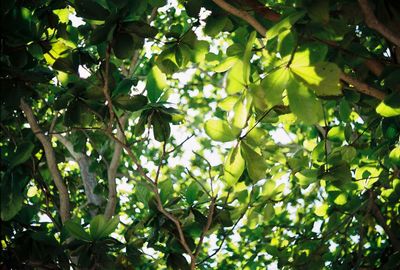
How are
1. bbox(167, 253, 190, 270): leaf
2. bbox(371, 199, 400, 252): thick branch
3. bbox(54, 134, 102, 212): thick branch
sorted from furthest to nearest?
bbox(54, 134, 102, 212): thick branch
bbox(371, 199, 400, 252): thick branch
bbox(167, 253, 190, 270): leaf

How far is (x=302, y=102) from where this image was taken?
1.19 m

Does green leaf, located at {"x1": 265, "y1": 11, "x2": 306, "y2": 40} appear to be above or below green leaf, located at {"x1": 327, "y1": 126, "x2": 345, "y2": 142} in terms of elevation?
below

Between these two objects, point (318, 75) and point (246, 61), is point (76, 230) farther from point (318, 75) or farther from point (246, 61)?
point (318, 75)

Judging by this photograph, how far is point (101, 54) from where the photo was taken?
1916 millimetres

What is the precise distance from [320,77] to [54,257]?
1.30 metres

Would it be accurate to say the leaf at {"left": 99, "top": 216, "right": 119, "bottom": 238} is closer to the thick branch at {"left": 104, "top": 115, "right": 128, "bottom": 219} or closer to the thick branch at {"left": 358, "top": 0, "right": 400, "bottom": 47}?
the thick branch at {"left": 358, "top": 0, "right": 400, "bottom": 47}

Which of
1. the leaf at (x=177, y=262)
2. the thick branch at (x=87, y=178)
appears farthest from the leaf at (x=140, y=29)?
the thick branch at (x=87, y=178)

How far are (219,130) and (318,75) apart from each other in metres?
0.39

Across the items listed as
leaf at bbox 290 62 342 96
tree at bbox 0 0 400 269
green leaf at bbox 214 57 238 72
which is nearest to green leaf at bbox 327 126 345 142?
tree at bbox 0 0 400 269

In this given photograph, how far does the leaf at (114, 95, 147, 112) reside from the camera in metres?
1.94

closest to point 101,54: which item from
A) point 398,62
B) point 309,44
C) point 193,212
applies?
point 193,212

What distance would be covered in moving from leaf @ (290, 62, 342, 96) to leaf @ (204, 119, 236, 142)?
0.33 metres

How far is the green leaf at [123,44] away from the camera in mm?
1764

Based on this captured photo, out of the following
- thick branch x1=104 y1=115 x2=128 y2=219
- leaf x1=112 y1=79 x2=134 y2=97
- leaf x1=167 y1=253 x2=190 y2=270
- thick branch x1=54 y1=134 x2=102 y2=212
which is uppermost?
thick branch x1=54 y1=134 x2=102 y2=212
